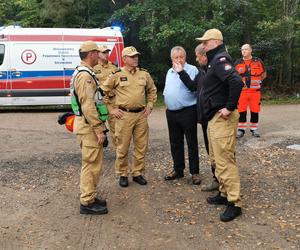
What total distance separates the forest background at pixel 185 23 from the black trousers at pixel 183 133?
375 inches

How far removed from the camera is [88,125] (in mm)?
5133

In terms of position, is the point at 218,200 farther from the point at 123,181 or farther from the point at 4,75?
the point at 4,75

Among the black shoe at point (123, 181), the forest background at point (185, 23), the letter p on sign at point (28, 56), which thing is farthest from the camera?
the forest background at point (185, 23)

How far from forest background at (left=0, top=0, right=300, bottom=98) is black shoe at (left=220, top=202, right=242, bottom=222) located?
10940 mm

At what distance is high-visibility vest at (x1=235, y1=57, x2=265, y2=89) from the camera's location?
29.3 feet

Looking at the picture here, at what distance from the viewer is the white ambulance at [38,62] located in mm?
13523

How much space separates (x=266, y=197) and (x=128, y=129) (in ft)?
6.47

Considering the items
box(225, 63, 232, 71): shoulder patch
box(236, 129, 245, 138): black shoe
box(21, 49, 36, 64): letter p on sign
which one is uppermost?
box(21, 49, 36, 64): letter p on sign

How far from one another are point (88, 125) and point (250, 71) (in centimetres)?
479

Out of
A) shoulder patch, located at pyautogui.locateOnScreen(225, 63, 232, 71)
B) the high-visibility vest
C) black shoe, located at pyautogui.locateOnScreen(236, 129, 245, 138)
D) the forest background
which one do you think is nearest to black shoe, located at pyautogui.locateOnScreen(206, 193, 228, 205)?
shoulder patch, located at pyautogui.locateOnScreen(225, 63, 232, 71)

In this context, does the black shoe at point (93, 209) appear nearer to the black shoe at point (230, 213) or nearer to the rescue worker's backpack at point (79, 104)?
the rescue worker's backpack at point (79, 104)

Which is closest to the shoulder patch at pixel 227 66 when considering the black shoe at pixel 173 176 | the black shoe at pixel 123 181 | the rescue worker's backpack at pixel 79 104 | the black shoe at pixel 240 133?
the rescue worker's backpack at pixel 79 104

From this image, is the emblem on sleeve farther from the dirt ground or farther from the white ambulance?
the white ambulance

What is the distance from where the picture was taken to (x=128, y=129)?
6152 mm
